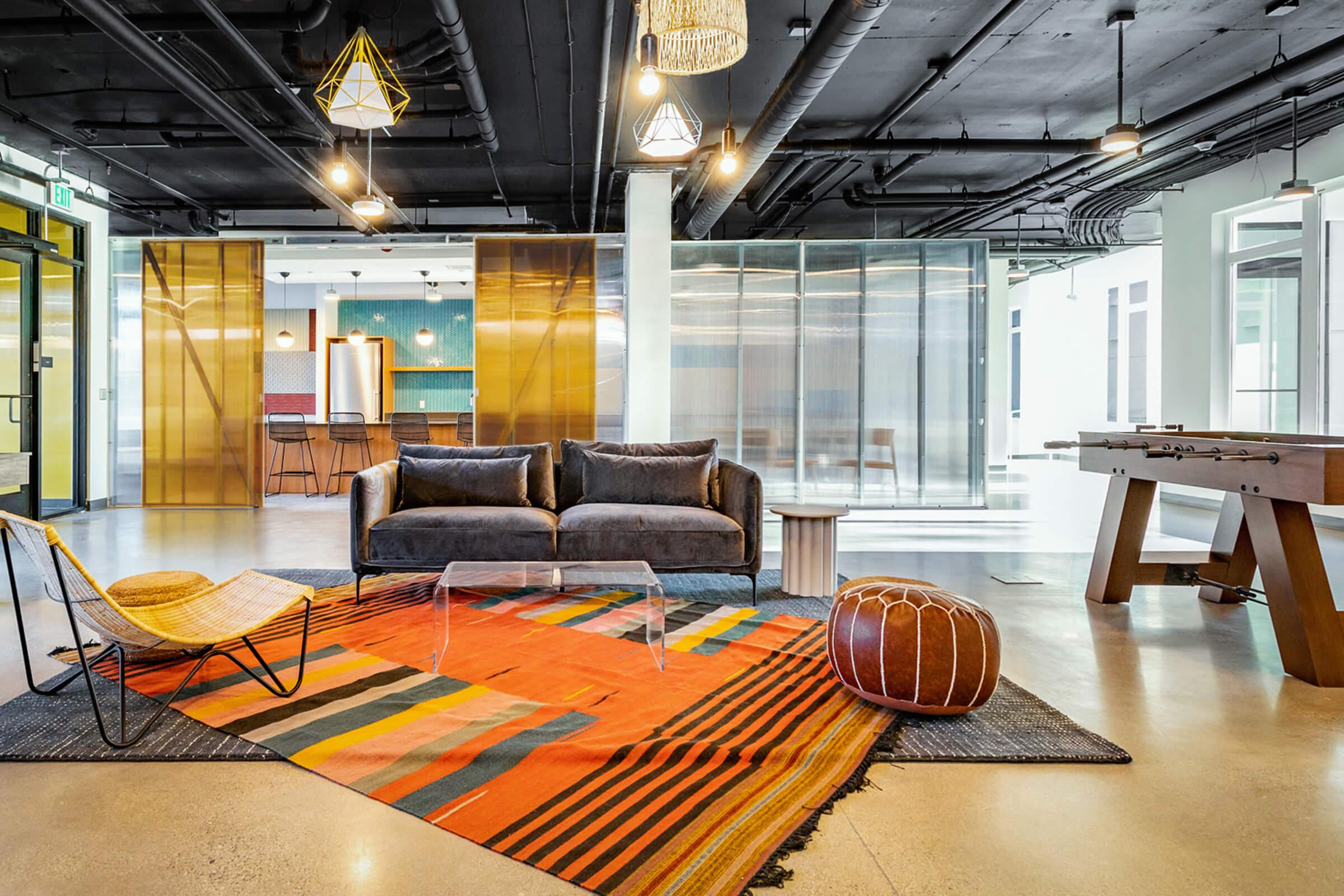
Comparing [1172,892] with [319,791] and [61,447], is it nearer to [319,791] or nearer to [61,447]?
[319,791]

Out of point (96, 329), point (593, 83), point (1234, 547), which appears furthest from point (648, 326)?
point (96, 329)

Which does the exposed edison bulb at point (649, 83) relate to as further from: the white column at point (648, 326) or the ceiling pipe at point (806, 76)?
the white column at point (648, 326)

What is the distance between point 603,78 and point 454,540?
328 centimetres

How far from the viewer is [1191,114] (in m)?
5.94

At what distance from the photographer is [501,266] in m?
8.84

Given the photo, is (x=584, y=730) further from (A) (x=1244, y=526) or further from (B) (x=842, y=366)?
(B) (x=842, y=366)

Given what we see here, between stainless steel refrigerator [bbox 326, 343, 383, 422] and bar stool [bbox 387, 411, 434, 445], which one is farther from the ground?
stainless steel refrigerator [bbox 326, 343, 383, 422]

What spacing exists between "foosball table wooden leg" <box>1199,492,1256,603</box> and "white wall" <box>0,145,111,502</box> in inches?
382

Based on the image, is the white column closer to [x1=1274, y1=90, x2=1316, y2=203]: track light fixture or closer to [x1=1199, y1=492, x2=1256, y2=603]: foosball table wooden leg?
[x1=1199, y1=492, x2=1256, y2=603]: foosball table wooden leg

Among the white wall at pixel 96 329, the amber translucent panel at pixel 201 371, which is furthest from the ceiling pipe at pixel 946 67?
the white wall at pixel 96 329

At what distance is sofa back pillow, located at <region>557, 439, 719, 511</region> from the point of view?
4715 millimetres

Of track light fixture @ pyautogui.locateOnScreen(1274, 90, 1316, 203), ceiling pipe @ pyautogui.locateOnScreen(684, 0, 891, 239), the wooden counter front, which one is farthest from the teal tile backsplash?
track light fixture @ pyautogui.locateOnScreen(1274, 90, 1316, 203)

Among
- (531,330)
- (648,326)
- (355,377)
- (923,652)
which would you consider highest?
(531,330)

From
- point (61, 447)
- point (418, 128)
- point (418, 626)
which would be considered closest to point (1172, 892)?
point (418, 626)
